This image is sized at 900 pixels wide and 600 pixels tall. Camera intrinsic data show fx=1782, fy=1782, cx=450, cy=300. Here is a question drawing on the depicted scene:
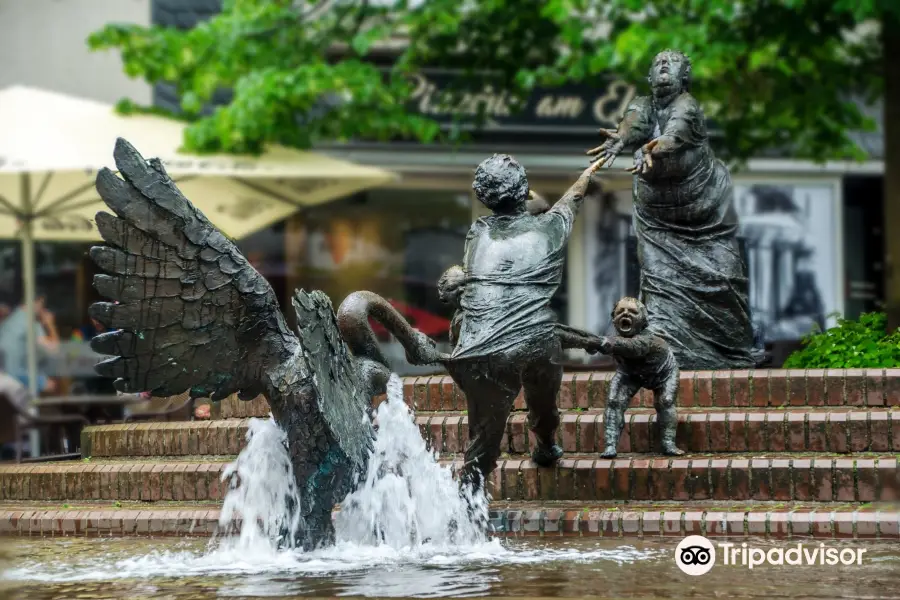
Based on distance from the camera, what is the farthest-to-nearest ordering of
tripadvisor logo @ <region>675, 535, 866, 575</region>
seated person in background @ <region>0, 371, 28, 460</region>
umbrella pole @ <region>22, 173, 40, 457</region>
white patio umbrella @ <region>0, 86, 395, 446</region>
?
umbrella pole @ <region>22, 173, 40, 457</region> → white patio umbrella @ <region>0, 86, 395, 446</region> → seated person in background @ <region>0, 371, 28, 460</region> → tripadvisor logo @ <region>675, 535, 866, 575</region>

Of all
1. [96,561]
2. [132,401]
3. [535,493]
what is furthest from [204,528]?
[132,401]

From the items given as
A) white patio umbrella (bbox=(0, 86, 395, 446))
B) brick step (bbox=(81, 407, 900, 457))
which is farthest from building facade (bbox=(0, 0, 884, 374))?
brick step (bbox=(81, 407, 900, 457))

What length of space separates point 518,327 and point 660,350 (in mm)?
1314

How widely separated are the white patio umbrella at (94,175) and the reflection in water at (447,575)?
724cm

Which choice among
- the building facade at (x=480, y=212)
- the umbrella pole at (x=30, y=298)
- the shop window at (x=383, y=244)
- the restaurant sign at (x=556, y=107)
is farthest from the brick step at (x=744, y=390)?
the restaurant sign at (x=556, y=107)

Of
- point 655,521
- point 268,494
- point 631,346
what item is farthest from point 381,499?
point 631,346

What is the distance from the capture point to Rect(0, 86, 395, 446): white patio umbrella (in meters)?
14.8

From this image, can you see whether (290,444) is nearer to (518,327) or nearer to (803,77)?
(518,327)

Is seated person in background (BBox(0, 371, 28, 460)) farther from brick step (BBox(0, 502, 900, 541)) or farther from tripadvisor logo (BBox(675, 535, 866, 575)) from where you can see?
tripadvisor logo (BBox(675, 535, 866, 575))

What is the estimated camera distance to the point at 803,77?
51.3ft

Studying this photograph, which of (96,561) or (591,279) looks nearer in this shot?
(96,561)

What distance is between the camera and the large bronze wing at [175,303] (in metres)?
7.11

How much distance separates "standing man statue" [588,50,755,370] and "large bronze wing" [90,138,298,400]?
3.34 metres

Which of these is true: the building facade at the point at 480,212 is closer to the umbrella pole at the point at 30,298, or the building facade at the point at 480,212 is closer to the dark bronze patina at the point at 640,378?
the umbrella pole at the point at 30,298
